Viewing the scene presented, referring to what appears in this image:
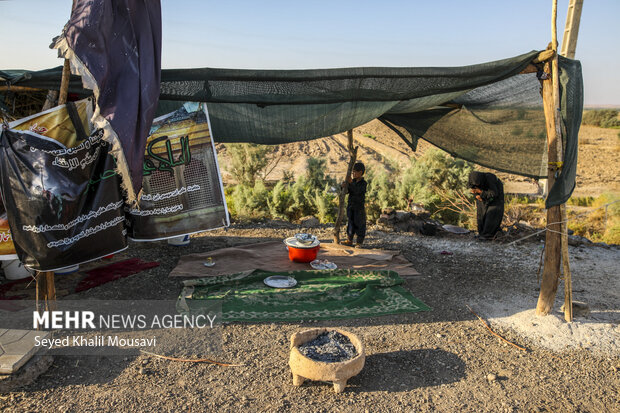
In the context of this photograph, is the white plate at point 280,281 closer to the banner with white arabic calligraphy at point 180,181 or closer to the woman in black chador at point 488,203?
the banner with white arabic calligraphy at point 180,181

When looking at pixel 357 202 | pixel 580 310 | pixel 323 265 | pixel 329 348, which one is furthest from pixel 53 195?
pixel 580 310

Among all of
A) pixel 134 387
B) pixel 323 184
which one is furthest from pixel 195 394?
pixel 323 184

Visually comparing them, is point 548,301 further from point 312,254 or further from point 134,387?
point 134,387

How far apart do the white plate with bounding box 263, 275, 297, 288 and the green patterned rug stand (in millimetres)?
65

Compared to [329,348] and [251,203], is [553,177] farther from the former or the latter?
[251,203]

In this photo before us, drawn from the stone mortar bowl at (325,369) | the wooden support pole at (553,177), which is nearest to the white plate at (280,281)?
the stone mortar bowl at (325,369)

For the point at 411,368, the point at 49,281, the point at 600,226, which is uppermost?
the point at 49,281

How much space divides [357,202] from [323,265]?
4.41 feet

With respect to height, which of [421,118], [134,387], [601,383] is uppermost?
[421,118]

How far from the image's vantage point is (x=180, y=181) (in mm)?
4094

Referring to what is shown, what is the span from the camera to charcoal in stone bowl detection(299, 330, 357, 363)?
314 centimetres

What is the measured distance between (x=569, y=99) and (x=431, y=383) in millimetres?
2932

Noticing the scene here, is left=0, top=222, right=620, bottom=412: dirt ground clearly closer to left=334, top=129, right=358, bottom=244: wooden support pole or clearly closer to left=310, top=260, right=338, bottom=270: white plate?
left=310, top=260, right=338, bottom=270: white plate

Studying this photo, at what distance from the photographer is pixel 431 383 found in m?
3.20
